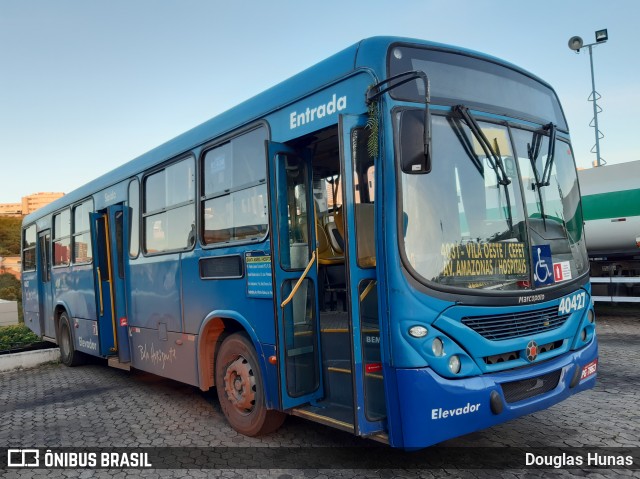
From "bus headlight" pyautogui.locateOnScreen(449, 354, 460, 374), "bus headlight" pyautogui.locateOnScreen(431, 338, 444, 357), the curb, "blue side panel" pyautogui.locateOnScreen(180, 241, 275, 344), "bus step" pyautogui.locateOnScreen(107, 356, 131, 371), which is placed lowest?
the curb

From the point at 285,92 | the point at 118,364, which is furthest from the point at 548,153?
the point at 118,364

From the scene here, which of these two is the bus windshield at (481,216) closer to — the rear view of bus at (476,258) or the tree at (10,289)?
the rear view of bus at (476,258)

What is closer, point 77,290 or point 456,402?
point 456,402

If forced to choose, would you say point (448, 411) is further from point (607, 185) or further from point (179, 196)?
point (607, 185)

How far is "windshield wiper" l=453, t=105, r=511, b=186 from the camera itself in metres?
4.03

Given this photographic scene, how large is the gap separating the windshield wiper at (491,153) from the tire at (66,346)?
7815 millimetres

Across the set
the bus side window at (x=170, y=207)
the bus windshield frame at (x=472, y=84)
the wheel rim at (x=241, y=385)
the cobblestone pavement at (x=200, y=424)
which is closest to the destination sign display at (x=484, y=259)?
the bus windshield frame at (x=472, y=84)

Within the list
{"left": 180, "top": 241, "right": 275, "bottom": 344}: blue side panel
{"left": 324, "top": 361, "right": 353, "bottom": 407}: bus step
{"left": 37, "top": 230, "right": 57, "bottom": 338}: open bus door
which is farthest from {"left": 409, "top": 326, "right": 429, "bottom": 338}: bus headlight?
{"left": 37, "top": 230, "right": 57, "bottom": 338}: open bus door

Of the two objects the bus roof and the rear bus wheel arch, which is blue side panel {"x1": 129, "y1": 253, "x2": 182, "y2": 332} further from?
the rear bus wheel arch

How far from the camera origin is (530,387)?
4.10m

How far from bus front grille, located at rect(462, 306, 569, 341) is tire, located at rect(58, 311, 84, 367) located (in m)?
7.64

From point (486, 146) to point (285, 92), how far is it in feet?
5.72

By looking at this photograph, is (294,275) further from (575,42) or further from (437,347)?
(575,42)

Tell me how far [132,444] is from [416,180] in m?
3.57
